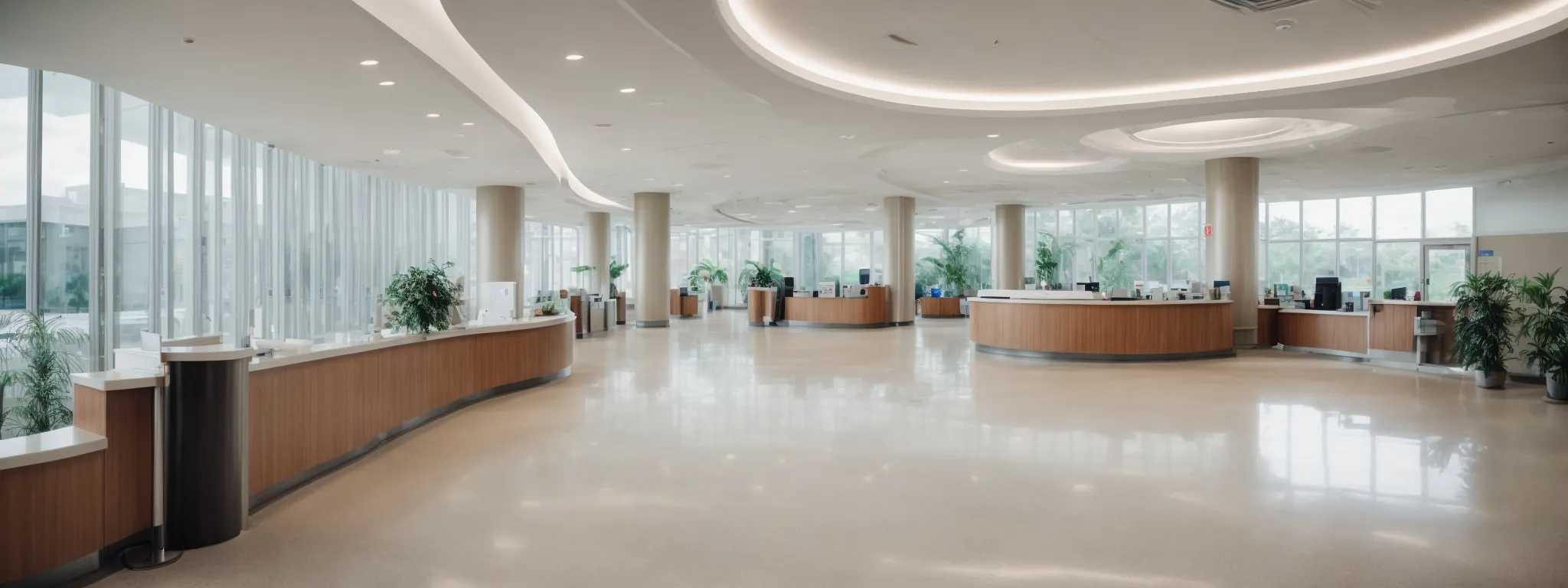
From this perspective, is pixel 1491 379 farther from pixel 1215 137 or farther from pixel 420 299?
pixel 420 299

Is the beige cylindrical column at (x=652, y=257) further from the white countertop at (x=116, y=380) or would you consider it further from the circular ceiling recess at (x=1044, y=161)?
the white countertop at (x=116, y=380)

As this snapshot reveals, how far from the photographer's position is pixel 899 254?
1897cm

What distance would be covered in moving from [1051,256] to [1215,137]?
440 inches

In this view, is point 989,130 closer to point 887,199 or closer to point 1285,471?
point 1285,471

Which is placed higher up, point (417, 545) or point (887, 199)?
point (887, 199)

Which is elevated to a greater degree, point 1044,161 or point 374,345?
point 1044,161

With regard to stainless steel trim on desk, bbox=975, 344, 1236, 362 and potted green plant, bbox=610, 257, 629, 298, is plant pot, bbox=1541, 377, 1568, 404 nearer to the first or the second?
stainless steel trim on desk, bbox=975, 344, 1236, 362

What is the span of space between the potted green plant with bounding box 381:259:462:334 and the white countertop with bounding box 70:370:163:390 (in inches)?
106

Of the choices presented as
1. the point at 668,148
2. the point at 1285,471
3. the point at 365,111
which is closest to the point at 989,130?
the point at 668,148

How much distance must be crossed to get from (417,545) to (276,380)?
61.7 inches

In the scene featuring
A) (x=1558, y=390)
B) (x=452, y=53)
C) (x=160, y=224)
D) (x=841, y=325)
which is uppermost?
(x=452, y=53)

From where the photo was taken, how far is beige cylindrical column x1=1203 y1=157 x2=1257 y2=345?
489 inches

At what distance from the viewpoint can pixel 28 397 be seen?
5.51 meters

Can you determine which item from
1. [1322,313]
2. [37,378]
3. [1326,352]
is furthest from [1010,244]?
[37,378]
